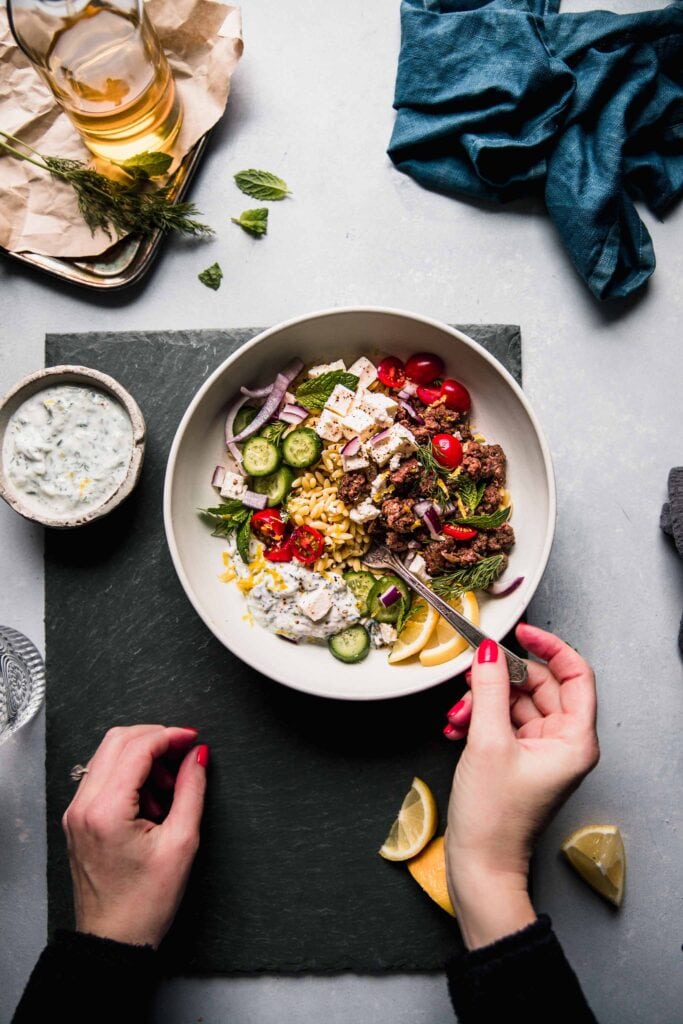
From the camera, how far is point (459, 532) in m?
2.40

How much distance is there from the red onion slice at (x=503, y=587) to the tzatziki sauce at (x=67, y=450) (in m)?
1.13

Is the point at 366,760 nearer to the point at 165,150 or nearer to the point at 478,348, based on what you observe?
the point at 478,348

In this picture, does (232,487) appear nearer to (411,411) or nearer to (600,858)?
(411,411)

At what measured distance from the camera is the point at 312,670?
2.45 metres

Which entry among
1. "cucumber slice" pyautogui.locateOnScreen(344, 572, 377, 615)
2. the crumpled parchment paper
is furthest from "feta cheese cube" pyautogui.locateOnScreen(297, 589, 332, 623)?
the crumpled parchment paper

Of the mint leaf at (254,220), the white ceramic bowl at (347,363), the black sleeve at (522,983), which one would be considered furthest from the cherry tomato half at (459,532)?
the mint leaf at (254,220)

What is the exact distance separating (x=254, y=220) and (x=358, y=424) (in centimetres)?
84

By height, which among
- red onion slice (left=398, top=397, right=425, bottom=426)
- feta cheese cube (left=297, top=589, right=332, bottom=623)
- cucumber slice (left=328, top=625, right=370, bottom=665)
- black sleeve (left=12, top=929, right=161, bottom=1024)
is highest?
red onion slice (left=398, top=397, right=425, bottom=426)

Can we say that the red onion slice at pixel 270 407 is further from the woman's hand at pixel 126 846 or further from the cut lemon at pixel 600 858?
the cut lemon at pixel 600 858

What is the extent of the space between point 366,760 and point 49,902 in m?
1.12

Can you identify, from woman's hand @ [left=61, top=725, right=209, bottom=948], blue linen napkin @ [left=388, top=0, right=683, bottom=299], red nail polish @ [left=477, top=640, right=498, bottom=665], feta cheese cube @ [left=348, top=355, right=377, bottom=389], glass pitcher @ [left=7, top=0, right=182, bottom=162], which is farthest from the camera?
blue linen napkin @ [left=388, top=0, right=683, bottom=299]

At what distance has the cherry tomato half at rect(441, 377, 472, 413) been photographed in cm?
249

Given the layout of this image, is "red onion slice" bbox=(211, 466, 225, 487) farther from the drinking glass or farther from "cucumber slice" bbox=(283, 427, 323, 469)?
the drinking glass

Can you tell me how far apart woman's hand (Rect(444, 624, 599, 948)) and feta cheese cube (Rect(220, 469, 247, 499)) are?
0.85 metres
